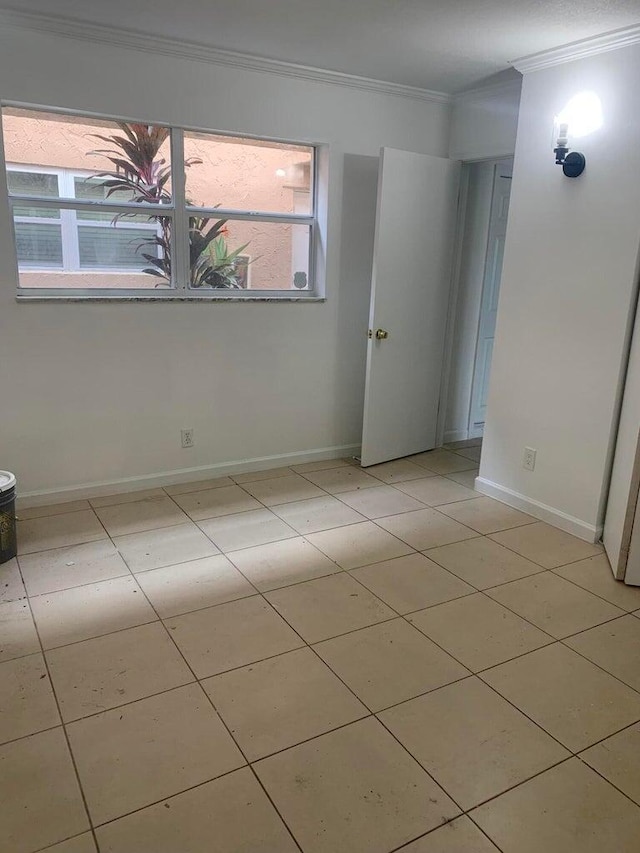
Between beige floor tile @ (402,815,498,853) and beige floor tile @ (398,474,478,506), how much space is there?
2.17m

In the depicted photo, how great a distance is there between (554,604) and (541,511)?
93 cm

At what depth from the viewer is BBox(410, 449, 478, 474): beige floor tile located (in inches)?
170

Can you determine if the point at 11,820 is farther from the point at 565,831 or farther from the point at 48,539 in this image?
the point at 48,539

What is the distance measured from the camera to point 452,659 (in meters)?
2.27

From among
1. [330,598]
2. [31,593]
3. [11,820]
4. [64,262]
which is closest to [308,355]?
[64,262]

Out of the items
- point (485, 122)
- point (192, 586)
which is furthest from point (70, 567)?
point (485, 122)

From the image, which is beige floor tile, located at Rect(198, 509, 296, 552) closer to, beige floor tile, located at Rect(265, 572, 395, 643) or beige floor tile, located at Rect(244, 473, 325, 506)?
beige floor tile, located at Rect(244, 473, 325, 506)

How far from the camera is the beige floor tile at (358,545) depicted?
299cm

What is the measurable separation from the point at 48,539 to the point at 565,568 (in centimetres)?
248

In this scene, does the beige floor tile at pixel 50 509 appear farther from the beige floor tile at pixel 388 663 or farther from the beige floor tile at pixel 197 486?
the beige floor tile at pixel 388 663

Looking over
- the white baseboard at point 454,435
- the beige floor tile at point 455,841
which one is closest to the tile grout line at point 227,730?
the beige floor tile at point 455,841

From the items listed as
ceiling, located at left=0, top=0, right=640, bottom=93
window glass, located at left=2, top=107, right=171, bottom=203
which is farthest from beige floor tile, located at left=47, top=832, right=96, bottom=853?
ceiling, located at left=0, top=0, right=640, bottom=93

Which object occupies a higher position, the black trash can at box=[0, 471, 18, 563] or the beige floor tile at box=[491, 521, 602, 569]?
the black trash can at box=[0, 471, 18, 563]

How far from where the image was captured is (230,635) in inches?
93.2
